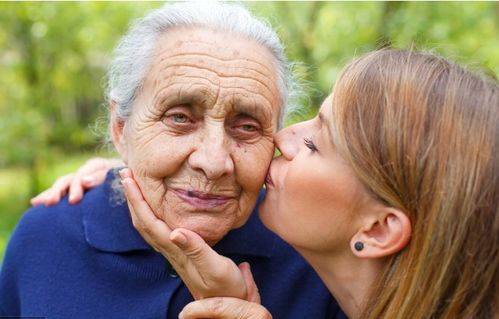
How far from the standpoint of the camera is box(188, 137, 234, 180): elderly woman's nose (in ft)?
7.23

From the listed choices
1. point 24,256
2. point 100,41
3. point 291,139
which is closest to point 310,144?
point 291,139

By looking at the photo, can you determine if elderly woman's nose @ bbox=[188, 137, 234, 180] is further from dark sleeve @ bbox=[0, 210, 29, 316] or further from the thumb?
dark sleeve @ bbox=[0, 210, 29, 316]

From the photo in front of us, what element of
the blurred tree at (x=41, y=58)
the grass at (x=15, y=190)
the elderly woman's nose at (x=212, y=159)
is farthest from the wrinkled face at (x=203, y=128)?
the grass at (x=15, y=190)

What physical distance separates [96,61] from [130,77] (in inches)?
349

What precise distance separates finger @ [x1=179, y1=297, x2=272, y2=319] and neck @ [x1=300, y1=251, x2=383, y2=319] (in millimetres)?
290

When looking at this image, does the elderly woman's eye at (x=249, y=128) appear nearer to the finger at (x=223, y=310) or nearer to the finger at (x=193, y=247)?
the finger at (x=193, y=247)

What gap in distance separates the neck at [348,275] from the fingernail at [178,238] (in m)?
0.48

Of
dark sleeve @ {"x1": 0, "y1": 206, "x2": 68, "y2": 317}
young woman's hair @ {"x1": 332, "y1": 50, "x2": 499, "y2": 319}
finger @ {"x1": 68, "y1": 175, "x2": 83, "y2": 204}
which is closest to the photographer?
young woman's hair @ {"x1": 332, "y1": 50, "x2": 499, "y2": 319}

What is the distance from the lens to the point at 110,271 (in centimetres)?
254

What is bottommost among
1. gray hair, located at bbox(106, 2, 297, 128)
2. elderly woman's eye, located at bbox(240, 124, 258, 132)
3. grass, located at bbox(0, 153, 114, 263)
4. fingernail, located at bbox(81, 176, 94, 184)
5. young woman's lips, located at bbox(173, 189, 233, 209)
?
grass, located at bbox(0, 153, 114, 263)

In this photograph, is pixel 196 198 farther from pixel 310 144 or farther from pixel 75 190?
pixel 75 190

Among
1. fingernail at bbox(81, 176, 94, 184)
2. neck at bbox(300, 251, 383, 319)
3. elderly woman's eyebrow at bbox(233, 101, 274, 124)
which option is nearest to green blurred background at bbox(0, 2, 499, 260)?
fingernail at bbox(81, 176, 94, 184)

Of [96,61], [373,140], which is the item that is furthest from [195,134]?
[96,61]

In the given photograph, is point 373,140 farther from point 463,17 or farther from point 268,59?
point 463,17
